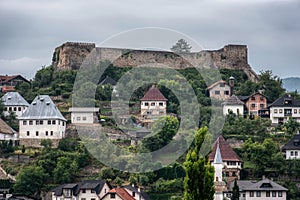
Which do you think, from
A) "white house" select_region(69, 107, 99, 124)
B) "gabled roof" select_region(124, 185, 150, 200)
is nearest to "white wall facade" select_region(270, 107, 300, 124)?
"white house" select_region(69, 107, 99, 124)

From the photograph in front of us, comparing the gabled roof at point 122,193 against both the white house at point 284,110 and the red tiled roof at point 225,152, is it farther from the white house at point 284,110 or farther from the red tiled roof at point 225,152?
the white house at point 284,110

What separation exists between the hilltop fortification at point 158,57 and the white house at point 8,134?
49.8ft

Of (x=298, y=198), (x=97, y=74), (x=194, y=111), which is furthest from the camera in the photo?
(x=97, y=74)

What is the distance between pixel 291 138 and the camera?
3474 inches

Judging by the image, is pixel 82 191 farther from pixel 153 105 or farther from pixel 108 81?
pixel 108 81

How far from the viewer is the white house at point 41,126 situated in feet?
290

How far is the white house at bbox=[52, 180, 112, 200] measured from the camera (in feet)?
256

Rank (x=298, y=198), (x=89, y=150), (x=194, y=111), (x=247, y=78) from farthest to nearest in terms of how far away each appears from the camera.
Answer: (x=247, y=78)
(x=194, y=111)
(x=89, y=150)
(x=298, y=198)

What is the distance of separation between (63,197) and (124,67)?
28.5m

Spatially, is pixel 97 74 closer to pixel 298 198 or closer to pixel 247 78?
pixel 247 78

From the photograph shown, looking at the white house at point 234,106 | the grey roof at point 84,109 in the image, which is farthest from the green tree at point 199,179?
the white house at point 234,106

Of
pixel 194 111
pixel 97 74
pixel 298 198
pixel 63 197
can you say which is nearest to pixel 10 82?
pixel 97 74

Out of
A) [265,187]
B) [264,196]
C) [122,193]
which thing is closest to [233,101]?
[265,187]

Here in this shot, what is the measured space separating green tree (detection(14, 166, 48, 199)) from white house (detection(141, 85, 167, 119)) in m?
17.2
